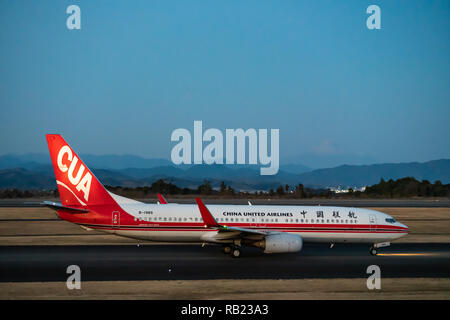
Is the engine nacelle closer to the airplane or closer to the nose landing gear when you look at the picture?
the airplane

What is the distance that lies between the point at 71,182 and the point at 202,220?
743 cm

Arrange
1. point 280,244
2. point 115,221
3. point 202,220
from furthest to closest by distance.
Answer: point 202,220 < point 115,221 < point 280,244

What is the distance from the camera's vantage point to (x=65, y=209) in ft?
77.5

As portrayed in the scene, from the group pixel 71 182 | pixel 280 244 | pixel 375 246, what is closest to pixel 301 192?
pixel 375 246

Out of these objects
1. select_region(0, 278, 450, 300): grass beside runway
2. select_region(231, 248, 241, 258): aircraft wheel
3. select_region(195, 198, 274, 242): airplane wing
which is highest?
select_region(195, 198, 274, 242): airplane wing

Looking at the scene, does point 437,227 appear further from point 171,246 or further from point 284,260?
point 171,246

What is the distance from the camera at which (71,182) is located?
80.4 feet

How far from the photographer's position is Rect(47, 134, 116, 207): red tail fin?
24438 millimetres

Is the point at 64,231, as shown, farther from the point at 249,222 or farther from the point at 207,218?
the point at 249,222

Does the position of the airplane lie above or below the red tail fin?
below

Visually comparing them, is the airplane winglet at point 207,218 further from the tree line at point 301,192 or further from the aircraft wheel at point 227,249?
the tree line at point 301,192

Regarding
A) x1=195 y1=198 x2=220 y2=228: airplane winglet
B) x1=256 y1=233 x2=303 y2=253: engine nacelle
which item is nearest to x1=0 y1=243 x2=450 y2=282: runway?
x1=256 y1=233 x2=303 y2=253: engine nacelle
